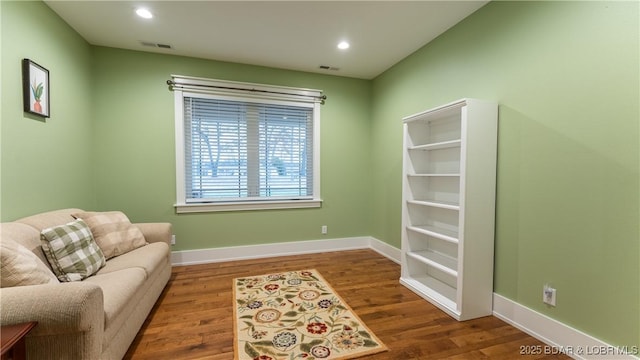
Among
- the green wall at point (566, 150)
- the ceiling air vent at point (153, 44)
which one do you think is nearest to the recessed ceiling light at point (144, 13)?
the ceiling air vent at point (153, 44)

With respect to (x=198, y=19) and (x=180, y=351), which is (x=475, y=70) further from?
(x=180, y=351)

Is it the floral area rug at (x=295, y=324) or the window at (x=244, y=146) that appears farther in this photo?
the window at (x=244, y=146)

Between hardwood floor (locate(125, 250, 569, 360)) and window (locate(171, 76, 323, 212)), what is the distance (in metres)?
1.05

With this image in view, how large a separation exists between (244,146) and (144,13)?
169 centimetres

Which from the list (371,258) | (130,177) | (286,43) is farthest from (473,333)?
(130,177)

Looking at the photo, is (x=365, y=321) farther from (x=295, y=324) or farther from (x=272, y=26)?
(x=272, y=26)

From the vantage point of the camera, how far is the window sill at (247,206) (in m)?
3.38

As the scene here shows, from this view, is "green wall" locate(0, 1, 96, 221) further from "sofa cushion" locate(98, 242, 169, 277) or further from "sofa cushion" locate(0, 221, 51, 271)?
"sofa cushion" locate(98, 242, 169, 277)

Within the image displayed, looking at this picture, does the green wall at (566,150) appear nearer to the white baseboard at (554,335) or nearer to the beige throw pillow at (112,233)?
the white baseboard at (554,335)

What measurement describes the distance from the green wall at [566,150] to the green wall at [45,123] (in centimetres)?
365

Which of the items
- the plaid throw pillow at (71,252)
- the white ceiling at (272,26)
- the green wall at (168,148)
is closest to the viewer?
the plaid throw pillow at (71,252)

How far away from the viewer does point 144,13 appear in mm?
2418

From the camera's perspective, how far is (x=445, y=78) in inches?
108

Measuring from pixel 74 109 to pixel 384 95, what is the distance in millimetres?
3627
